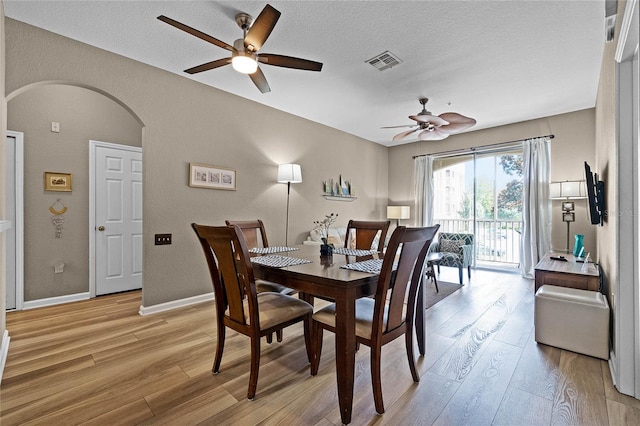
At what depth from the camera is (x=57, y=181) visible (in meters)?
3.42

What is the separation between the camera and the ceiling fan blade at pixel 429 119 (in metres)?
3.38

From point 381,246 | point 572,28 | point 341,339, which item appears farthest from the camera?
point 381,246

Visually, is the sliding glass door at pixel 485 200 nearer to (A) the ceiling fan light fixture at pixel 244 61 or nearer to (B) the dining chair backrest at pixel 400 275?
(B) the dining chair backrest at pixel 400 275

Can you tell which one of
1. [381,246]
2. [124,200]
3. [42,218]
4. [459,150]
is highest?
[459,150]

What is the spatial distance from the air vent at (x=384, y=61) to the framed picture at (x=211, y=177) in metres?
2.17

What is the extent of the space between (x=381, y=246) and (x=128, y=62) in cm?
320

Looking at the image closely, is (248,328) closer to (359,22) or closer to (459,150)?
(359,22)

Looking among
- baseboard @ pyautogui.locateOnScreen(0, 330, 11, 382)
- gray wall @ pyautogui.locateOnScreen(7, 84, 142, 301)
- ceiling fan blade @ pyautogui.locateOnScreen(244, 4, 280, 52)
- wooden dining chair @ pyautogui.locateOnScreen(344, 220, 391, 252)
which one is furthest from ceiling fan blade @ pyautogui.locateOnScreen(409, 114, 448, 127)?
baseboard @ pyautogui.locateOnScreen(0, 330, 11, 382)

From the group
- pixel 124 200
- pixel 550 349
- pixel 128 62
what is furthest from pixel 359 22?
pixel 124 200

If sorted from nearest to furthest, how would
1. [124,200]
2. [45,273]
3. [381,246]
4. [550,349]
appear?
[550,349]
[381,246]
[45,273]
[124,200]

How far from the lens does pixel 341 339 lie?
4.87 feet

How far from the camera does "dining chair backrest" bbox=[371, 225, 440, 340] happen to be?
1457 millimetres

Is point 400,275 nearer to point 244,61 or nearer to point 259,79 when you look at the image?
point 244,61

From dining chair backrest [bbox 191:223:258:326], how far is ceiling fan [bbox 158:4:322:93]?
1.33 m
